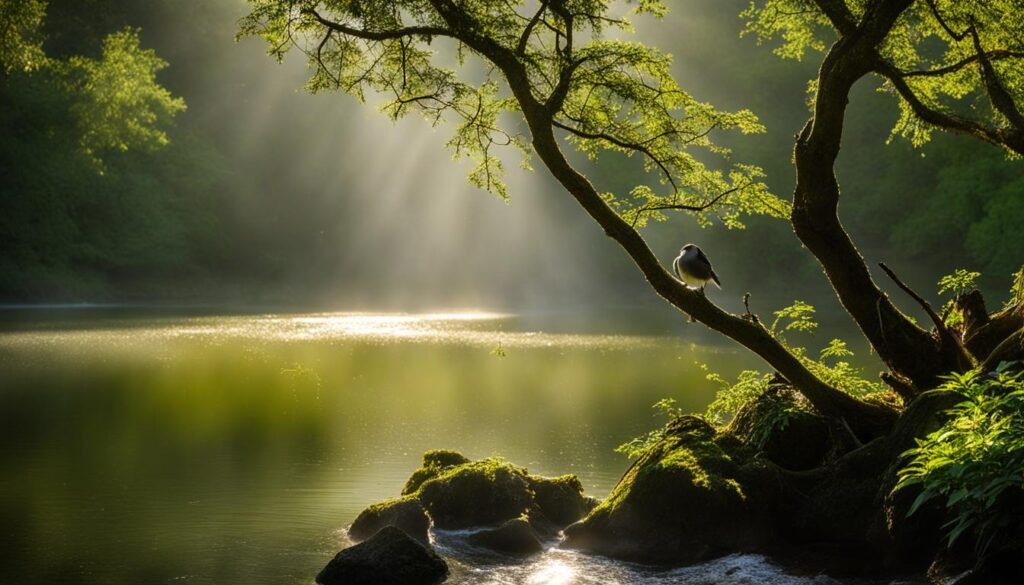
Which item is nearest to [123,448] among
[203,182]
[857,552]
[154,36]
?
[857,552]

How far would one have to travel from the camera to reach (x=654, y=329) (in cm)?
4241

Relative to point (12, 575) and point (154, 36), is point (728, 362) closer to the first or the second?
point (12, 575)

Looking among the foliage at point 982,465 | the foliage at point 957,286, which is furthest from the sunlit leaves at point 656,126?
the foliage at point 982,465

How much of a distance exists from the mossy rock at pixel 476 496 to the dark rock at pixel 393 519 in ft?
1.41

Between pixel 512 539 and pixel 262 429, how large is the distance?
891 centimetres

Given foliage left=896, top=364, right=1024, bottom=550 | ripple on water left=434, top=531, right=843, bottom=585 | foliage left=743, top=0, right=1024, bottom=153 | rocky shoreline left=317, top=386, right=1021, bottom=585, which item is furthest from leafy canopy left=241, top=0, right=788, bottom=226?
foliage left=896, top=364, right=1024, bottom=550

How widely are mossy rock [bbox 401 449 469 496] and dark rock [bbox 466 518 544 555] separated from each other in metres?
1.77

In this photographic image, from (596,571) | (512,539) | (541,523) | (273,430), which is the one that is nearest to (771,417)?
(541,523)

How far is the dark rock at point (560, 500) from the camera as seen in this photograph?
12.7 m

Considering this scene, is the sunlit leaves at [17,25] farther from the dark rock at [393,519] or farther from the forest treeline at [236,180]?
the forest treeline at [236,180]

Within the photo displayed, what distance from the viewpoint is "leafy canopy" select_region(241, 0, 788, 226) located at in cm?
1205

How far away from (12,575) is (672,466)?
644 cm

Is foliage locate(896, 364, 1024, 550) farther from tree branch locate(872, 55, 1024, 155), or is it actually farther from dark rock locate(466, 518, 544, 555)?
tree branch locate(872, 55, 1024, 155)

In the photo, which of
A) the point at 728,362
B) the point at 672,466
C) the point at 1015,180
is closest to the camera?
the point at 672,466
